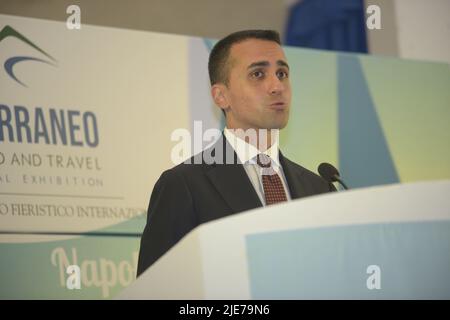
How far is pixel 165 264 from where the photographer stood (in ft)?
10.1

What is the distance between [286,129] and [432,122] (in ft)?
2.64

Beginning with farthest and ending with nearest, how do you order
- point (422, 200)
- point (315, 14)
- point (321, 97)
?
point (315, 14) → point (321, 97) → point (422, 200)

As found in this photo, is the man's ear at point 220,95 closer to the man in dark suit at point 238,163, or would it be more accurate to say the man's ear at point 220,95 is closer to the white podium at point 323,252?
the man in dark suit at point 238,163

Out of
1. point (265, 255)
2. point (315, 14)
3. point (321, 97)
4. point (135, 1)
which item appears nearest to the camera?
point (265, 255)

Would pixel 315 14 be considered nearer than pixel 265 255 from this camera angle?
No

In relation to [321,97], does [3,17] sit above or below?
above

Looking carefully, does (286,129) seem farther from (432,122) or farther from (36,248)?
(36,248)

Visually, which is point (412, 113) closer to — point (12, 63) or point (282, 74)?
point (282, 74)

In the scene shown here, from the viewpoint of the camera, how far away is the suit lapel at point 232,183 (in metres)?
3.20

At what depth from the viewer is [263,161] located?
10.9 ft

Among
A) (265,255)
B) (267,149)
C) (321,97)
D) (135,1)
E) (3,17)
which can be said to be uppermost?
(135,1)

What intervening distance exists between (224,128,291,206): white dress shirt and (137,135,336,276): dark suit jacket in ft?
0.07
